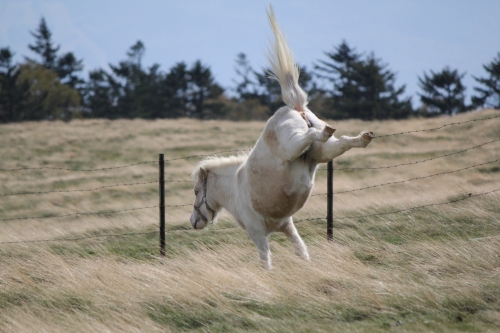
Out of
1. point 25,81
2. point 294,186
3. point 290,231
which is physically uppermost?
point 25,81

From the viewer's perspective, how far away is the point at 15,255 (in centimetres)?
891

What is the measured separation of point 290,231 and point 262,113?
52679 millimetres

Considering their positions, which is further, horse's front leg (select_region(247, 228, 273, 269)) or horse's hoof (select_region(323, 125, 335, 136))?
horse's front leg (select_region(247, 228, 273, 269))

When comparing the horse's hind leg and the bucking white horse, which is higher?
the bucking white horse

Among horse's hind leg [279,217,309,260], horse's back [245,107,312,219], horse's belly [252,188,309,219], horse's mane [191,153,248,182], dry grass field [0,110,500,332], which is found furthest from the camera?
horse's mane [191,153,248,182]

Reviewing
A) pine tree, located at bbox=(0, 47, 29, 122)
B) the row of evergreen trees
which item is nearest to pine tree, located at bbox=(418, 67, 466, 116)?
the row of evergreen trees

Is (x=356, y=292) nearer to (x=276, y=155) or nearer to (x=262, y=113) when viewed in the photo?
(x=276, y=155)

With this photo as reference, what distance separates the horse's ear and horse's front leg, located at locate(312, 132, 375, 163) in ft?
7.11

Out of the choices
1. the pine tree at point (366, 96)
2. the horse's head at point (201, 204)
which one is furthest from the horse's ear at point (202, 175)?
the pine tree at point (366, 96)

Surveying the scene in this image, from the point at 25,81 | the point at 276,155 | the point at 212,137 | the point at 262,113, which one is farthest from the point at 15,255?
the point at 262,113

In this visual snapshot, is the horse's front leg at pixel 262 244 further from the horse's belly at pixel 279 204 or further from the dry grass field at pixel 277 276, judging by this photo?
the horse's belly at pixel 279 204

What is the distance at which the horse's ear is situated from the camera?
7685mm

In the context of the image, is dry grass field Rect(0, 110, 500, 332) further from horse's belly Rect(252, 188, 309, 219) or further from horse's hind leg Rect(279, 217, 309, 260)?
horse's belly Rect(252, 188, 309, 219)

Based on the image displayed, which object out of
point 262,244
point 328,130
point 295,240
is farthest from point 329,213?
point 328,130
